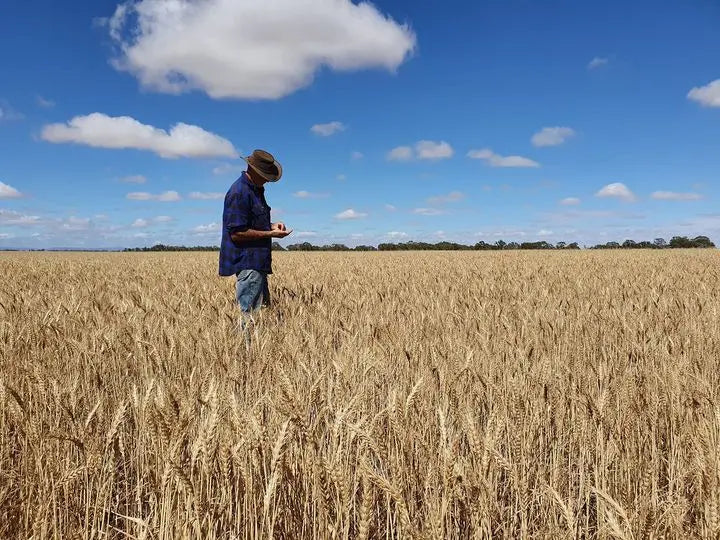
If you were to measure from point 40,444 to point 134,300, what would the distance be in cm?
327

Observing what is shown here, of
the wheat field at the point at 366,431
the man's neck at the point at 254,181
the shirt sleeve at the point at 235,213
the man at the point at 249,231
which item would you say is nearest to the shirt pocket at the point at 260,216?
the man at the point at 249,231

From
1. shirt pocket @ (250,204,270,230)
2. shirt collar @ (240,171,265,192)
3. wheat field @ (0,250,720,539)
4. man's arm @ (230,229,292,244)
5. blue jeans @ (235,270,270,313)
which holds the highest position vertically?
shirt collar @ (240,171,265,192)

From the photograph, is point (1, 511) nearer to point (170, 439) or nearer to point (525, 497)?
point (170, 439)

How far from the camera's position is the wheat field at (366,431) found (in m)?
1.29

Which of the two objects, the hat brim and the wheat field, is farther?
the hat brim

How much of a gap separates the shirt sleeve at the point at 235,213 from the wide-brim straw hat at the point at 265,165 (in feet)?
0.92

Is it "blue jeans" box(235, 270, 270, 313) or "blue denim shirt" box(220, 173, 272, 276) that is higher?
"blue denim shirt" box(220, 173, 272, 276)

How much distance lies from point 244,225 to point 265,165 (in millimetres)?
571

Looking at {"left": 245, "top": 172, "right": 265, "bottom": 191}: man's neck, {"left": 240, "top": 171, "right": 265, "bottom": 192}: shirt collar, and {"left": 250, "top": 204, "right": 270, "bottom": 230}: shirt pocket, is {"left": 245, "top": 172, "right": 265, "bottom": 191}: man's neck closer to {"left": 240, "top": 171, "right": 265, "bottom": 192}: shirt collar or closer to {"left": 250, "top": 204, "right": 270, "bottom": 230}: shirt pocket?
{"left": 240, "top": 171, "right": 265, "bottom": 192}: shirt collar

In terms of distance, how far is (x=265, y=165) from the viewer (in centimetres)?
422

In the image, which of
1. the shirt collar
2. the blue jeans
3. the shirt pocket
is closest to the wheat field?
the blue jeans

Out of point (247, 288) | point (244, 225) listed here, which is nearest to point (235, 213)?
point (244, 225)

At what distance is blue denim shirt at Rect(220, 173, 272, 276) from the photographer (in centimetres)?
407

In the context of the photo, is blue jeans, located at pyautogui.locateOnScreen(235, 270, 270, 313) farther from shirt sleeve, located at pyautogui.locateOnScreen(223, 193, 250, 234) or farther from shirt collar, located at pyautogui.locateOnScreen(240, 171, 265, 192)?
shirt collar, located at pyautogui.locateOnScreen(240, 171, 265, 192)
